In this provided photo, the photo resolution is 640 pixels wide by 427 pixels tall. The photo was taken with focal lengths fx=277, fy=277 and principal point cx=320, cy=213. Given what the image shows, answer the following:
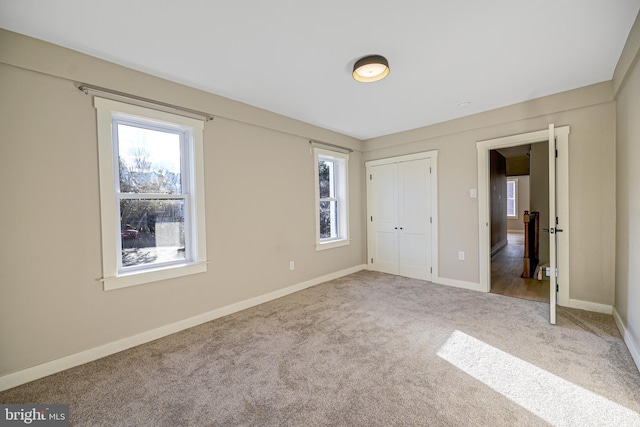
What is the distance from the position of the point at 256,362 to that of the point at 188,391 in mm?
511

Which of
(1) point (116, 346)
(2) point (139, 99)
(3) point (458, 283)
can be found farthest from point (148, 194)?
(3) point (458, 283)

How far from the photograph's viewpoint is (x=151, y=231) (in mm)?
2752

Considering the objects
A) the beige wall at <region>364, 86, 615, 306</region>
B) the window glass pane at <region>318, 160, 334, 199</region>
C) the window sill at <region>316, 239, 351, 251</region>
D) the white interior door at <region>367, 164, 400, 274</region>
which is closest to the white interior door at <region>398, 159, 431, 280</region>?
the white interior door at <region>367, 164, 400, 274</region>

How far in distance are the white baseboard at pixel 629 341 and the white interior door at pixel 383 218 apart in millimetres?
2658

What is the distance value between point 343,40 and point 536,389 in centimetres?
280

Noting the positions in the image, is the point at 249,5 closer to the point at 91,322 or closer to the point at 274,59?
the point at 274,59

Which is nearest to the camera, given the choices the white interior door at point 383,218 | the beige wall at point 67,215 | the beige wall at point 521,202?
the beige wall at point 67,215

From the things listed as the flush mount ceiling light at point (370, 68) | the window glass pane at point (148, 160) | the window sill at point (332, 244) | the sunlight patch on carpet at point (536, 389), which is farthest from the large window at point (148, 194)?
the sunlight patch on carpet at point (536, 389)

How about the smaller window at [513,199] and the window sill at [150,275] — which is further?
the smaller window at [513,199]

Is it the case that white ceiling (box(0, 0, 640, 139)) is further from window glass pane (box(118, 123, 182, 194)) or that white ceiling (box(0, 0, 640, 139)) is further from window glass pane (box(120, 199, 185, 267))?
window glass pane (box(120, 199, 185, 267))

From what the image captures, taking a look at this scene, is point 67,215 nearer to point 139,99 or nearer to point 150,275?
point 150,275

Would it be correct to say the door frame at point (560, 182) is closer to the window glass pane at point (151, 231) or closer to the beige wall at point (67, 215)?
the beige wall at point (67, 215)

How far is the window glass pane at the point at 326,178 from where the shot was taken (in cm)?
474

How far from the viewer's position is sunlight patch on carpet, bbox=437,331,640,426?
159 cm
